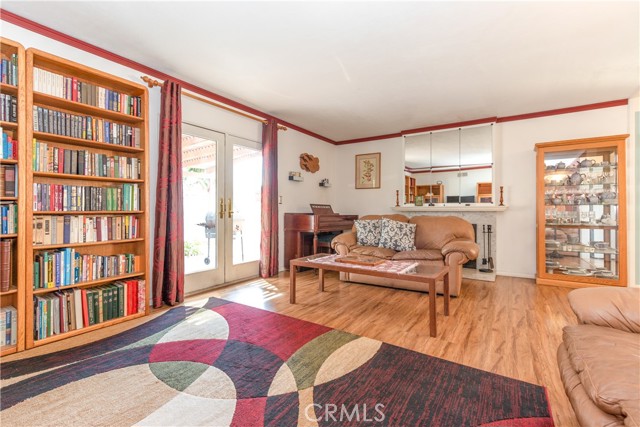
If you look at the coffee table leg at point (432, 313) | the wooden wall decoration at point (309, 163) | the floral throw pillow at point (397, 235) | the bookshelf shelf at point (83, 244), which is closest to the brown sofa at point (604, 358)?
the coffee table leg at point (432, 313)

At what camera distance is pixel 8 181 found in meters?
2.03

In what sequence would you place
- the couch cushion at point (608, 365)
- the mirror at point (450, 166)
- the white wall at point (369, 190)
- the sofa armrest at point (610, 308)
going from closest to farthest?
the couch cushion at point (608, 365) < the sofa armrest at point (610, 308) < the mirror at point (450, 166) < the white wall at point (369, 190)

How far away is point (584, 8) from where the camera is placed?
81.8 inches

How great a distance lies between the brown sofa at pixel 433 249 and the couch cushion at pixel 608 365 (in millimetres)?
1951

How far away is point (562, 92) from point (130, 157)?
194 inches

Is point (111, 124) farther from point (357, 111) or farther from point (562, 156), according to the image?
point (562, 156)

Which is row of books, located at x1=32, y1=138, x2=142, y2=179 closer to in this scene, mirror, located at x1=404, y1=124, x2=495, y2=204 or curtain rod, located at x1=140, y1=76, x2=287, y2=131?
curtain rod, located at x1=140, y1=76, x2=287, y2=131

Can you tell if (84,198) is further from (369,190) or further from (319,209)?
(369,190)

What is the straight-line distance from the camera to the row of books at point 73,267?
2182 millimetres

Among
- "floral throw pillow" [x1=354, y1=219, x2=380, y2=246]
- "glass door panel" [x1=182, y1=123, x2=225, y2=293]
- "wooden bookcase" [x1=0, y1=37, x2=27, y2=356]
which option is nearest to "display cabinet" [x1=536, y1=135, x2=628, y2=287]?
"floral throw pillow" [x1=354, y1=219, x2=380, y2=246]

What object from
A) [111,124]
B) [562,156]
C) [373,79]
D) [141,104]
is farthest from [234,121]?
[562,156]

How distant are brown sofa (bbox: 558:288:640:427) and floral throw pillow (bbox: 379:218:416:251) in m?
2.44

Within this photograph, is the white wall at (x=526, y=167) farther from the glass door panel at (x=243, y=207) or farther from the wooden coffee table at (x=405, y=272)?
the glass door panel at (x=243, y=207)

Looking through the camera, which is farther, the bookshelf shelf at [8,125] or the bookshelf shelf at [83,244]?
the bookshelf shelf at [83,244]
